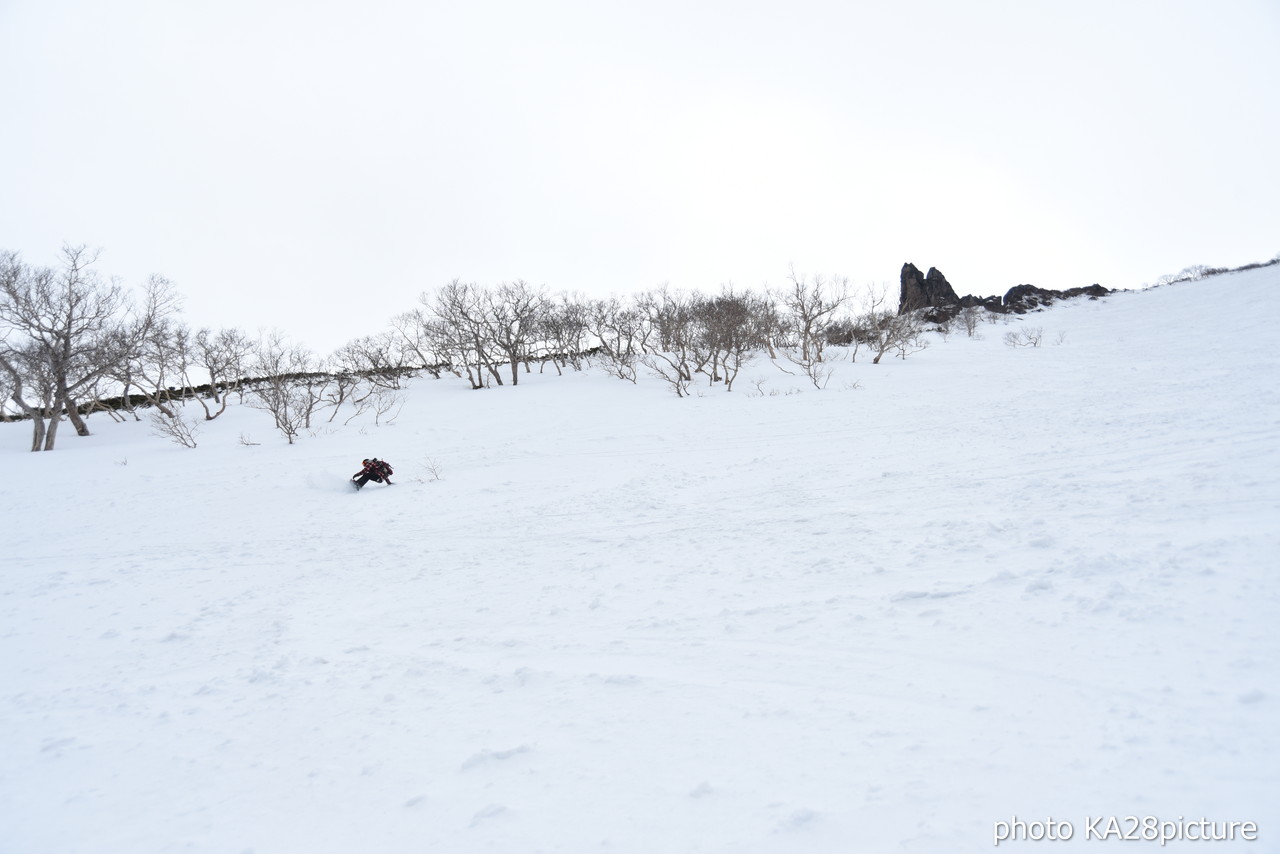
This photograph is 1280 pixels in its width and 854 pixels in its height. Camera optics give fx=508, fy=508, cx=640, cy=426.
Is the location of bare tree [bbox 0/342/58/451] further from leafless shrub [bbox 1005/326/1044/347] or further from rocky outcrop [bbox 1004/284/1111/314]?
rocky outcrop [bbox 1004/284/1111/314]

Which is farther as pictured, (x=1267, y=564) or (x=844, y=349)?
(x=844, y=349)

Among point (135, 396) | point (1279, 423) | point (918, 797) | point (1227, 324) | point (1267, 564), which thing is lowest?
point (918, 797)

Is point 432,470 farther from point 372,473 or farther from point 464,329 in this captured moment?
point 464,329

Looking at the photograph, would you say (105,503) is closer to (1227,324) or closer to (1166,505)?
(1166,505)

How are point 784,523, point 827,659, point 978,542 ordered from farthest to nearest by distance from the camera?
1. point 784,523
2. point 978,542
3. point 827,659

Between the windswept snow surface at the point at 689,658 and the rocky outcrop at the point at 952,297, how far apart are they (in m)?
49.4

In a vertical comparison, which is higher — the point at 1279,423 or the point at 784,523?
the point at 1279,423

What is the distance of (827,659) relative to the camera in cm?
386

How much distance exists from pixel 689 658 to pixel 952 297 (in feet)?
231

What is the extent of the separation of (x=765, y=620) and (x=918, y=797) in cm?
197

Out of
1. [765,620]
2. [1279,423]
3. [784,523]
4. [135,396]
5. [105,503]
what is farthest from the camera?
[135,396]

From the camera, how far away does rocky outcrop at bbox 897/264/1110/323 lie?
52875 millimetres

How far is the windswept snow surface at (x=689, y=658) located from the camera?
2.72 metres

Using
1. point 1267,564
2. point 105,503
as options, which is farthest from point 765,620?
point 105,503
